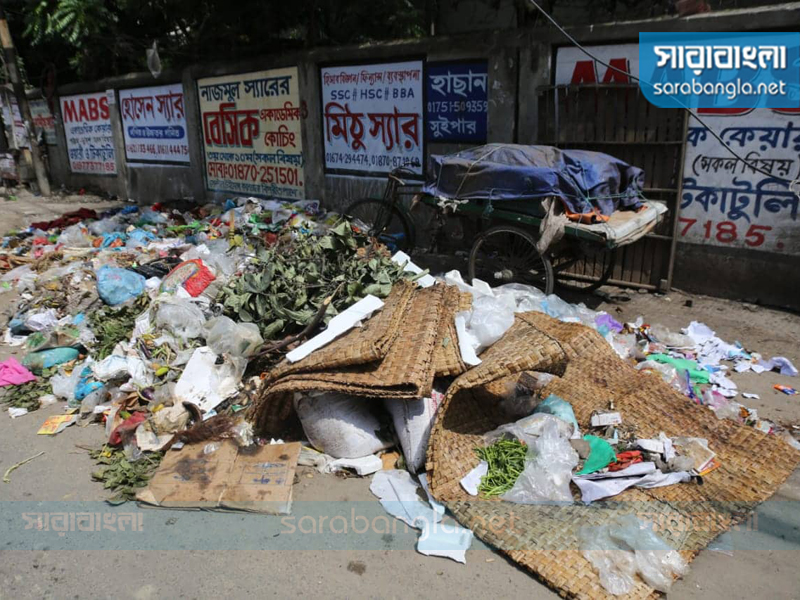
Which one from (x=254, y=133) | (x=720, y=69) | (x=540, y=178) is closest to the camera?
(x=540, y=178)

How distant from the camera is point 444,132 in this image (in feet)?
23.2

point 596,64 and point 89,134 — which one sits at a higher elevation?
point 596,64

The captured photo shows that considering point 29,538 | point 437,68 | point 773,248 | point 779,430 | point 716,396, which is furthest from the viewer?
point 437,68

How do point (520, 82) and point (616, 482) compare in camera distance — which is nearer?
point (616, 482)

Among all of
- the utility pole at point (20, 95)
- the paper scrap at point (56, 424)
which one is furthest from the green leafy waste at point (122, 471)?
the utility pole at point (20, 95)

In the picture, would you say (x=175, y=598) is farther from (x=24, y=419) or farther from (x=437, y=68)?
(x=437, y=68)

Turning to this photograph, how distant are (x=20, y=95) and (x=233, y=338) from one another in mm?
11655

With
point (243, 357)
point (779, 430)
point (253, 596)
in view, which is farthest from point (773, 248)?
point (253, 596)

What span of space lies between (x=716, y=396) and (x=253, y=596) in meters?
3.02

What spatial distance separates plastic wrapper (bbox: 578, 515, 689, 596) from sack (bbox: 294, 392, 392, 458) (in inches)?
48.3

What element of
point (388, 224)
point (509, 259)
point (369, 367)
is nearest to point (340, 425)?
point (369, 367)

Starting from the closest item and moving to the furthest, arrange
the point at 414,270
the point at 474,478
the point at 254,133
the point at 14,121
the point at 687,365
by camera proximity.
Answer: the point at 474,478 → the point at 687,365 → the point at 414,270 → the point at 254,133 → the point at 14,121

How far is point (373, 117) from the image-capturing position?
7.77 meters

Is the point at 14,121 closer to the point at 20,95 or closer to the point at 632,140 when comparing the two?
the point at 20,95
